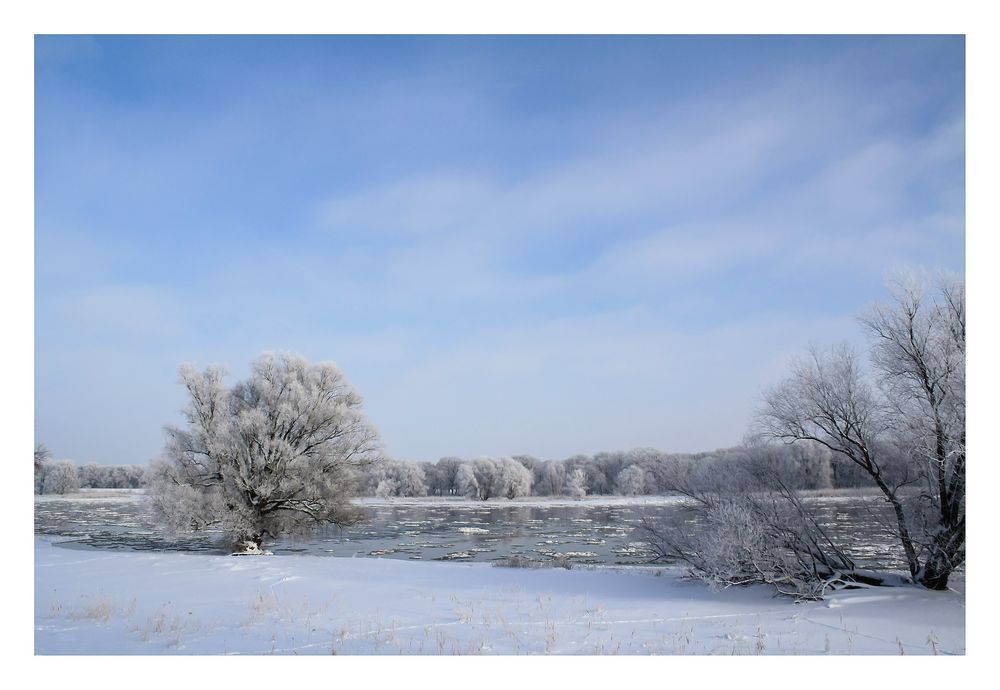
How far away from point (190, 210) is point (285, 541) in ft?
42.5

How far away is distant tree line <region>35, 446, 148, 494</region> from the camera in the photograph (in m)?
12.8

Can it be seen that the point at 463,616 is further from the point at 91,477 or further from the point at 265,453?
the point at 91,477

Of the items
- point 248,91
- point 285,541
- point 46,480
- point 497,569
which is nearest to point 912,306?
point 497,569

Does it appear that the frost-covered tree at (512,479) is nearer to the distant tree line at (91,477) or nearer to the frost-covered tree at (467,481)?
the frost-covered tree at (467,481)

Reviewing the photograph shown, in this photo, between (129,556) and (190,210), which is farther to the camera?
(129,556)

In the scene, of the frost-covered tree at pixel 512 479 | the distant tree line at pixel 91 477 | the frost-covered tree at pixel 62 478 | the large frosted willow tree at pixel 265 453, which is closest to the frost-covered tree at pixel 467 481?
the frost-covered tree at pixel 512 479

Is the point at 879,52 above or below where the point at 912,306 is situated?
above

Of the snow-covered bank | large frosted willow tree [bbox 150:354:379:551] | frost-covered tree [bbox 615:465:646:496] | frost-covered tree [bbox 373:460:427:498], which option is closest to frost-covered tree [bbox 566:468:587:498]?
frost-covered tree [bbox 373:460:427:498]

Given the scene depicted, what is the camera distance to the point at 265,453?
16.7 metres

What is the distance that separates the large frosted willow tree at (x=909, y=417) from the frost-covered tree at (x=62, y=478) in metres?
12.2

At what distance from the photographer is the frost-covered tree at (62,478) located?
12.1 meters

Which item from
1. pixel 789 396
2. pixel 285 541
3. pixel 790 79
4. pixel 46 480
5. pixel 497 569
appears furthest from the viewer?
pixel 285 541
